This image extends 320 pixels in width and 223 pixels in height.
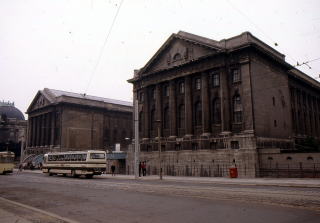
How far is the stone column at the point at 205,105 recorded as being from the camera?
1633 inches

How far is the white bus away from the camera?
3491 cm

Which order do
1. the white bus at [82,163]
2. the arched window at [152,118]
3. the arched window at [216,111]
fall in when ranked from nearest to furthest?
the white bus at [82,163], the arched window at [216,111], the arched window at [152,118]

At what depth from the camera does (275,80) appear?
43.7 meters

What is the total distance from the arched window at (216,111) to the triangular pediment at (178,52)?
251 inches

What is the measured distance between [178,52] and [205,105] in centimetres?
985

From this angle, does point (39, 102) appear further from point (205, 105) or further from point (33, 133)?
point (205, 105)

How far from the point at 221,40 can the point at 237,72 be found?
5081 mm

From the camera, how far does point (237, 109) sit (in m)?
39.3

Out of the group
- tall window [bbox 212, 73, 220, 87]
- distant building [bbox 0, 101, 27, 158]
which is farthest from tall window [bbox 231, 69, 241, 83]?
distant building [bbox 0, 101, 27, 158]

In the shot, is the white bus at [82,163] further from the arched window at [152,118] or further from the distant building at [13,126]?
the distant building at [13,126]

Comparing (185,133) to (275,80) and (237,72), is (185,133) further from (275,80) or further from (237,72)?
(275,80)

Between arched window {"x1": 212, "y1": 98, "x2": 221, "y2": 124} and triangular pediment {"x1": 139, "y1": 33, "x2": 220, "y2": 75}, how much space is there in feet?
20.9

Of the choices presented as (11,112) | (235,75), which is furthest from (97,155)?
(11,112)

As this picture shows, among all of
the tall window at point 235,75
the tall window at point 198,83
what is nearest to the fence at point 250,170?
the tall window at point 235,75
